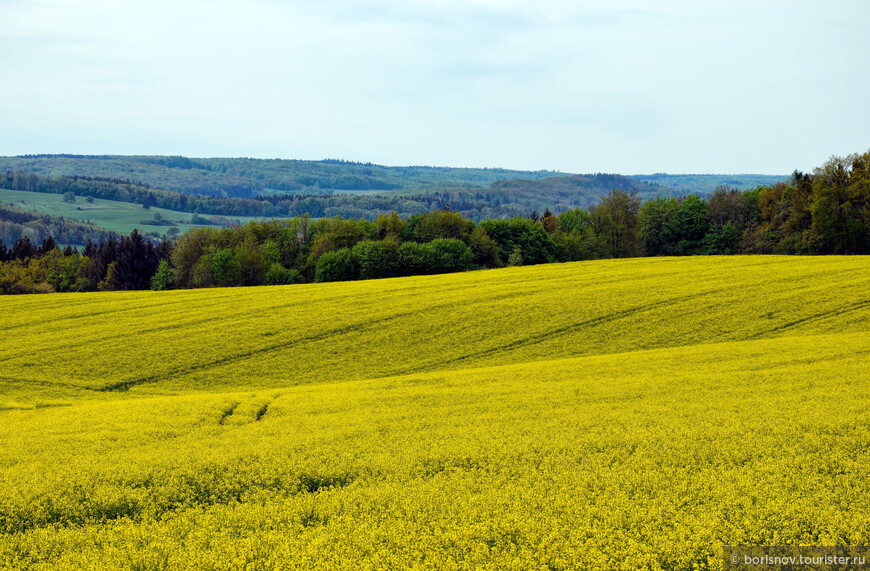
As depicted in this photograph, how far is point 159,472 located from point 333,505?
17.2 ft

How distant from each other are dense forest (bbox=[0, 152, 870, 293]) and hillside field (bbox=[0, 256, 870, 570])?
38344 millimetres

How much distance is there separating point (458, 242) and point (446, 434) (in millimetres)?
67761

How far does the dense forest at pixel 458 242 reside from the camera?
76.7 m

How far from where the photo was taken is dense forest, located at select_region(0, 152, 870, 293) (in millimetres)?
76688

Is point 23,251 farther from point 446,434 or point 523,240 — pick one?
point 446,434

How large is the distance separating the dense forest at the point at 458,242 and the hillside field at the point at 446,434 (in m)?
38.3

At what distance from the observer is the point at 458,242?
8481 centimetres

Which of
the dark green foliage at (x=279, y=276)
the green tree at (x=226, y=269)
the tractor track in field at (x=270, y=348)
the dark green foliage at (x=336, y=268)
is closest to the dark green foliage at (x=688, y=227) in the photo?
the dark green foliage at (x=336, y=268)

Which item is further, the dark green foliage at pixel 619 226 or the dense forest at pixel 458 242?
Answer: the dark green foliage at pixel 619 226

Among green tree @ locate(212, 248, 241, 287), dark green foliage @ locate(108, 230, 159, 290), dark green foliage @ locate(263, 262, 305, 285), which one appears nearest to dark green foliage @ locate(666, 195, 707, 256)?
dark green foliage @ locate(263, 262, 305, 285)

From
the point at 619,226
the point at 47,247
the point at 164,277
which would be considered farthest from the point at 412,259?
the point at 47,247

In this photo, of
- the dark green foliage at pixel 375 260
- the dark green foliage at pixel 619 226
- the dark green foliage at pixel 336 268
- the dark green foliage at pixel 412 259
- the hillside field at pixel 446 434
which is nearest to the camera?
the hillside field at pixel 446 434

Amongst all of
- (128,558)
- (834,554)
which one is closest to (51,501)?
(128,558)

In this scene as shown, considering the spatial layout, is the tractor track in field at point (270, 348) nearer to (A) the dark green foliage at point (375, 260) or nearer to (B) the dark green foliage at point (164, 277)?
(A) the dark green foliage at point (375, 260)
